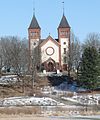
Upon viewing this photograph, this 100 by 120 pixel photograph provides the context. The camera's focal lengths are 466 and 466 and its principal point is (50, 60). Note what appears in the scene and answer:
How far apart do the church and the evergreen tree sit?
34.6 metres

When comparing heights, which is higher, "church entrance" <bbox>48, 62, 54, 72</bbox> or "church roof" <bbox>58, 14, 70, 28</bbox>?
"church roof" <bbox>58, 14, 70, 28</bbox>

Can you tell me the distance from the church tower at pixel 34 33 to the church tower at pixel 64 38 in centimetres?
489

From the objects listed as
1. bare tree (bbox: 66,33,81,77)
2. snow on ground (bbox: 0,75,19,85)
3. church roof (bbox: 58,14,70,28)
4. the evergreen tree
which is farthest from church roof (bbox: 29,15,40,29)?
the evergreen tree

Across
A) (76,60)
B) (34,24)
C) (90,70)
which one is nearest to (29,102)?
(90,70)

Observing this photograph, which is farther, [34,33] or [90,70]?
[34,33]

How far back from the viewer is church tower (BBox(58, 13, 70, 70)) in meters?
103

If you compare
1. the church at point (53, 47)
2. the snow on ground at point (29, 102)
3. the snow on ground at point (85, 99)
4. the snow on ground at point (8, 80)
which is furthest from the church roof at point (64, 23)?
the snow on ground at point (29, 102)

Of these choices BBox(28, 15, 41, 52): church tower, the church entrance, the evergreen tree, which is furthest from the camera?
BBox(28, 15, 41, 52): church tower

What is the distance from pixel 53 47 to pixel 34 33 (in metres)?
6.24

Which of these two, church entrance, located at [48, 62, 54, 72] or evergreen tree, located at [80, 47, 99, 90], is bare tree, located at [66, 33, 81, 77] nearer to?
church entrance, located at [48, 62, 54, 72]

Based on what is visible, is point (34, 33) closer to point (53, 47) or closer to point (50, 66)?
point (53, 47)

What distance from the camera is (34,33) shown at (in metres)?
107

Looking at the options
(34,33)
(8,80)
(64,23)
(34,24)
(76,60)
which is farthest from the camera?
(34,24)

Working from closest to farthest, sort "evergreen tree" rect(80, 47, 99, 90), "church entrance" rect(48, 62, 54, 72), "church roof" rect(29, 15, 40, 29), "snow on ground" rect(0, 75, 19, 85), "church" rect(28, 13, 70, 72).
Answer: "evergreen tree" rect(80, 47, 99, 90), "snow on ground" rect(0, 75, 19, 85), "church" rect(28, 13, 70, 72), "church entrance" rect(48, 62, 54, 72), "church roof" rect(29, 15, 40, 29)
